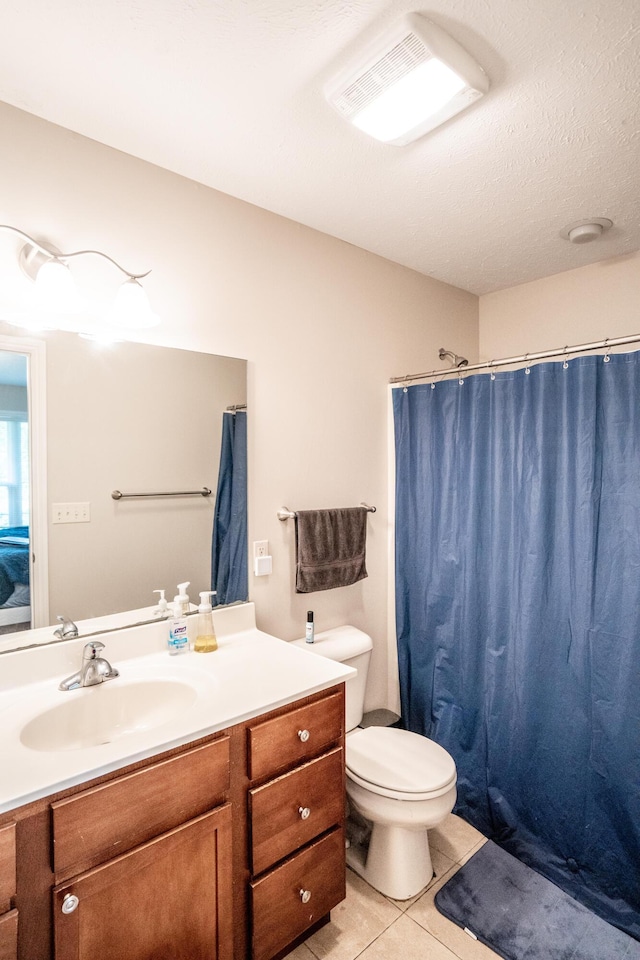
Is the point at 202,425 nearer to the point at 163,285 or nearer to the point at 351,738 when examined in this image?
the point at 163,285

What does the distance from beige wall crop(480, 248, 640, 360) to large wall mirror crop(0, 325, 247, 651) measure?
5.35 feet

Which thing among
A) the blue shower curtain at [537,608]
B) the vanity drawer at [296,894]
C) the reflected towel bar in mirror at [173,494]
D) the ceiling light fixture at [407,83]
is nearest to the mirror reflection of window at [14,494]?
the reflected towel bar in mirror at [173,494]

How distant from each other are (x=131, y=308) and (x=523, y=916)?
2302mm

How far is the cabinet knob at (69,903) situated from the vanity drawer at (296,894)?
48 cm

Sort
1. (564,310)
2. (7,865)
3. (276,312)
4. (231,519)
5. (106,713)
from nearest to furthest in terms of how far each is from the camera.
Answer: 1. (7,865)
2. (106,713)
3. (231,519)
4. (276,312)
5. (564,310)

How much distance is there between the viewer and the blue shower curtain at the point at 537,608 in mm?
1692

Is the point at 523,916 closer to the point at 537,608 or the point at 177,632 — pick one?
the point at 537,608

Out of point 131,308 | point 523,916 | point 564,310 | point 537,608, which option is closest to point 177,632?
point 131,308

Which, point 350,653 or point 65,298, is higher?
point 65,298

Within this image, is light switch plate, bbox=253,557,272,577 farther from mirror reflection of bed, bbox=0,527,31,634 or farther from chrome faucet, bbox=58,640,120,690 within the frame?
mirror reflection of bed, bbox=0,527,31,634

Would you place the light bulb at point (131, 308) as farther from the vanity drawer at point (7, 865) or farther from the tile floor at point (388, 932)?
the tile floor at point (388, 932)

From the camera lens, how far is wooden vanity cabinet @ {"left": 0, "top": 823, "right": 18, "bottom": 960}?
35.2 inches

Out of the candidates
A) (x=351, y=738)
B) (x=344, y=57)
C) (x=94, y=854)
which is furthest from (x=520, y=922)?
(x=344, y=57)

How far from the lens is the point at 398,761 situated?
1.75m
